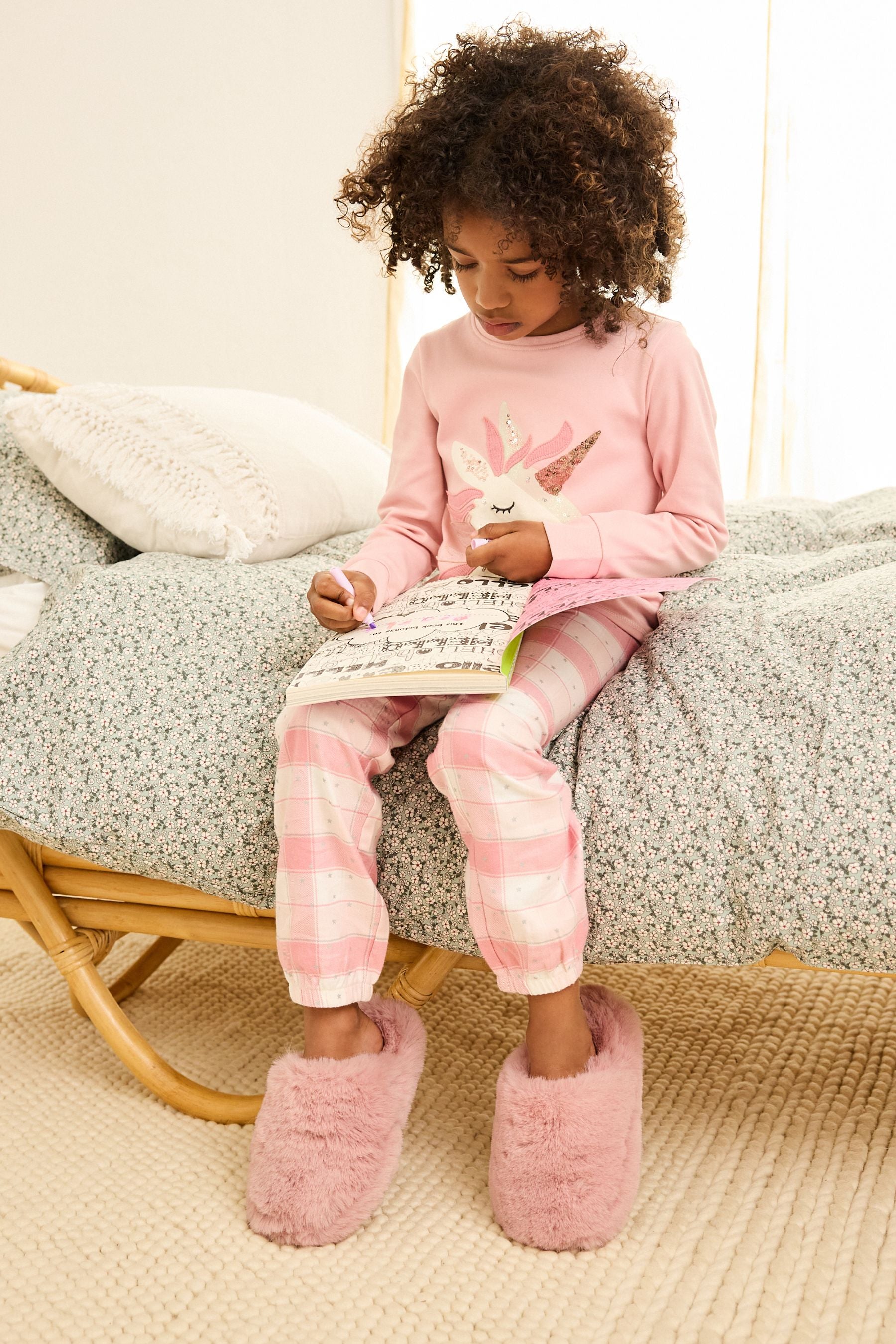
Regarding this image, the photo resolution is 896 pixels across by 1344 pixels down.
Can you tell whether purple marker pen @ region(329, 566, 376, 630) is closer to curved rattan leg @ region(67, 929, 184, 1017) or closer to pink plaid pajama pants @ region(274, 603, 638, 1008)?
pink plaid pajama pants @ region(274, 603, 638, 1008)

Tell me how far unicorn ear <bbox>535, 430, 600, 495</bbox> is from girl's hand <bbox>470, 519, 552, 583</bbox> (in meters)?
0.08

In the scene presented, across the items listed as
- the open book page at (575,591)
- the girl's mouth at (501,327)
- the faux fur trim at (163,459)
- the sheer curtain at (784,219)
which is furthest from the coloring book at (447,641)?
the sheer curtain at (784,219)

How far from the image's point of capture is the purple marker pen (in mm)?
831

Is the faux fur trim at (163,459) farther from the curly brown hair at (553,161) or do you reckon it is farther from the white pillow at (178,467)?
the curly brown hair at (553,161)

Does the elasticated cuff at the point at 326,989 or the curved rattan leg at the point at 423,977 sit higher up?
the elasticated cuff at the point at 326,989

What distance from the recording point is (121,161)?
2127mm

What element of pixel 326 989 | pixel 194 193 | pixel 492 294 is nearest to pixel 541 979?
pixel 326 989

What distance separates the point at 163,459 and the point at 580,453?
18.4 inches

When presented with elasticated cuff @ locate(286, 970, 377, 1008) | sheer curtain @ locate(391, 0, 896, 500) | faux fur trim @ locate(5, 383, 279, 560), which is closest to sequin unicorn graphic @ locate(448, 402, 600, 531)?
faux fur trim @ locate(5, 383, 279, 560)

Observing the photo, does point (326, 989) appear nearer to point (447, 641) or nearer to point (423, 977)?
point (423, 977)

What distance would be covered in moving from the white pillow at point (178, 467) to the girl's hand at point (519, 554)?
384 mm

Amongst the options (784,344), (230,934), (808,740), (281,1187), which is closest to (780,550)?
(808,740)

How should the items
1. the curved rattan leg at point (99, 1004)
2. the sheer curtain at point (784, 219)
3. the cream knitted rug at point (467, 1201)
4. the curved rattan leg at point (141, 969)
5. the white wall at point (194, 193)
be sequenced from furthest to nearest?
the sheer curtain at point (784, 219) < the white wall at point (194, 193) < the curved rattan leg at point (141, 969) < the curved rattan leg at point (99, 1004) < the cream knitted rug at point (467, 1201)

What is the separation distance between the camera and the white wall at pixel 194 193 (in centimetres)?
199
